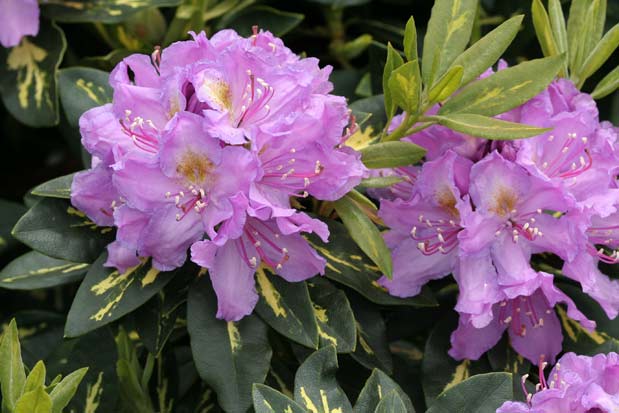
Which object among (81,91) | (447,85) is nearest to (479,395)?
(447,85)

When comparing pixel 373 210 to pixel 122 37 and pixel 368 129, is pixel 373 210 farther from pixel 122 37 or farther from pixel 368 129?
pixel 122 37

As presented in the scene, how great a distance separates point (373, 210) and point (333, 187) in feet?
0.39

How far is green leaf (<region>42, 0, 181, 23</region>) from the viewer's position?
1812 mm

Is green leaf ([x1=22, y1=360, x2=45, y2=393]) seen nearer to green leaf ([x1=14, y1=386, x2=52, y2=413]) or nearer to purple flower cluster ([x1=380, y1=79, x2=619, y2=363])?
green leaf ([x1=14, y1=386, x2=52, y2=413])

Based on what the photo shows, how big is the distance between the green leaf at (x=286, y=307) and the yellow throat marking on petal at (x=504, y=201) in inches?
10.4

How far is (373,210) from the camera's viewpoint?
59.2 inches

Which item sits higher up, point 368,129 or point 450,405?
point 368,129

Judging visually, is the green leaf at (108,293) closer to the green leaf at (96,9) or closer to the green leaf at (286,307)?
the green leaf at (286,307)

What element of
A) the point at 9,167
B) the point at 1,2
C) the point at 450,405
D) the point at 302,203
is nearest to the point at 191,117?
the point at 302,203

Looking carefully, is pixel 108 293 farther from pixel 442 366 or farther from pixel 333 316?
pixel 442 366

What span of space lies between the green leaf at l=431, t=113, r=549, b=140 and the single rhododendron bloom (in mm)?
745

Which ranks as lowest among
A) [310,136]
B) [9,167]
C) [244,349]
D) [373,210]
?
[9,167]

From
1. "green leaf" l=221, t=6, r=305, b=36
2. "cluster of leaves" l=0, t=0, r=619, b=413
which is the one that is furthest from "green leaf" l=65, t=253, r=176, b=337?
"green leaf" l=221, t=6, r=305, b=36

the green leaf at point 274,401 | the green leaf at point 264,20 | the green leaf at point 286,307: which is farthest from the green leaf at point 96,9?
the green leaf at point 274,401
